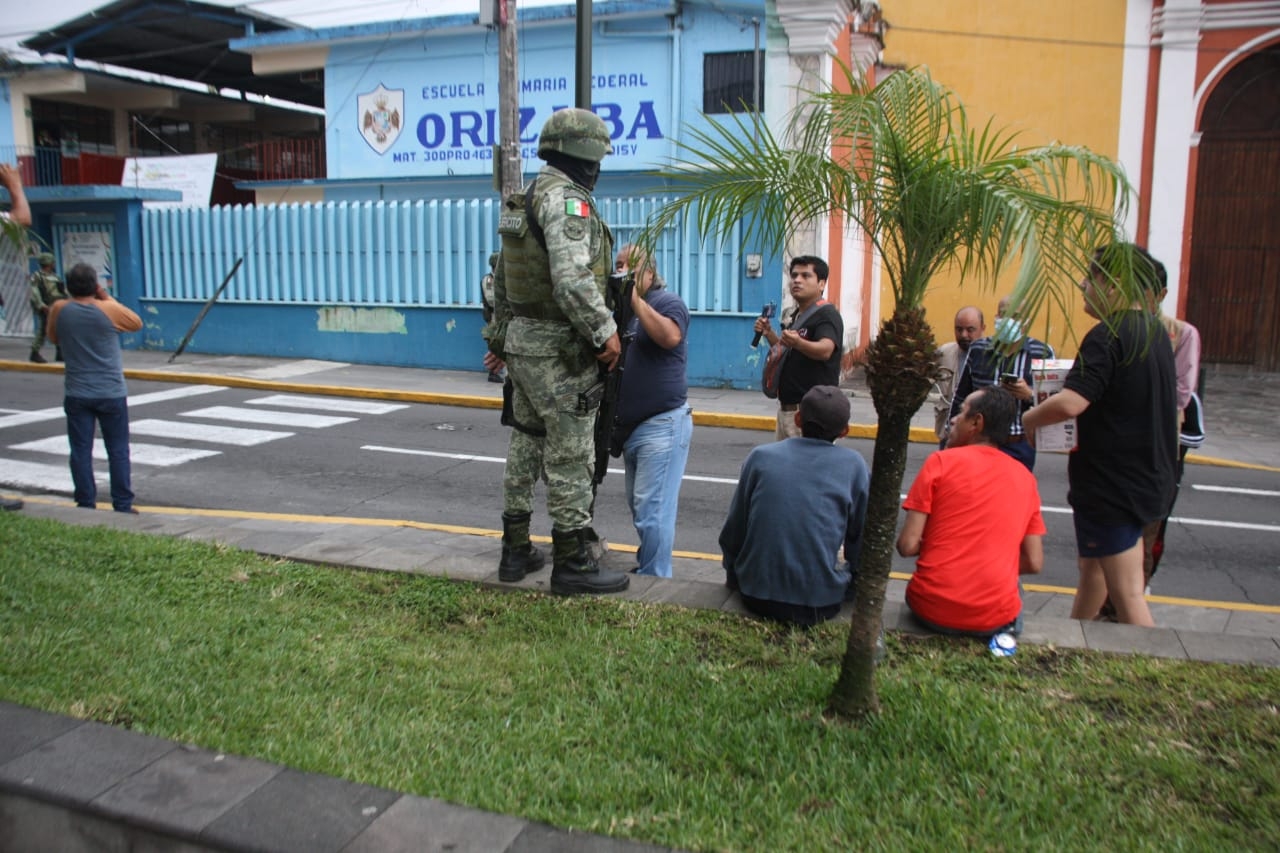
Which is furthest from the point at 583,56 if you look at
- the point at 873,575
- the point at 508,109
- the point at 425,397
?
the point at 873,575

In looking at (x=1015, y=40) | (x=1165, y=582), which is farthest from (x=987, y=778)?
(x=1015, y=40)

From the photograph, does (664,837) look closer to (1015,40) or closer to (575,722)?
(575,722)

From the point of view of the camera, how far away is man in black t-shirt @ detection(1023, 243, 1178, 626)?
13.3ft

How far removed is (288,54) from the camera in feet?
60.8

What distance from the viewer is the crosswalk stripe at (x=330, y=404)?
39.8 feet

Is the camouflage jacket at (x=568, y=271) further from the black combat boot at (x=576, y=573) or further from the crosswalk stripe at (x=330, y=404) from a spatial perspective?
the crosswalk stripe at (x=330, y=404)

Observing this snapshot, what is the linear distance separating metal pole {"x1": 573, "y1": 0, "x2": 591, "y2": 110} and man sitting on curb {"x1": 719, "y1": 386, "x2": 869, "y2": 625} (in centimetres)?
652

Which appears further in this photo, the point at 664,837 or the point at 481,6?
the point at 481,6

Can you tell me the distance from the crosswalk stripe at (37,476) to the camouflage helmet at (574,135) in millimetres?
5576

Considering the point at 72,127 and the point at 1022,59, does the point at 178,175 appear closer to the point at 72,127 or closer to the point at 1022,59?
the point at 72,127

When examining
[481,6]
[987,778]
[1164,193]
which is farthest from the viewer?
[1164,193]

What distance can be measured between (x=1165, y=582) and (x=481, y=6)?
9569 millimetres

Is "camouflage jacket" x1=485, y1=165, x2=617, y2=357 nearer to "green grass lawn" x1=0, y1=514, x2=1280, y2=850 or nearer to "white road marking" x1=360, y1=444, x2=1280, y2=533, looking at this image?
"green grass lawn" x1=0, y1=514, x2=1280, y2=850

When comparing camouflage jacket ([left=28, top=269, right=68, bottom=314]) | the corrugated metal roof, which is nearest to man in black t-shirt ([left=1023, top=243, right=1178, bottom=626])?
camouflage jacket ([left=28, top=269, right=68, bottom=314])
